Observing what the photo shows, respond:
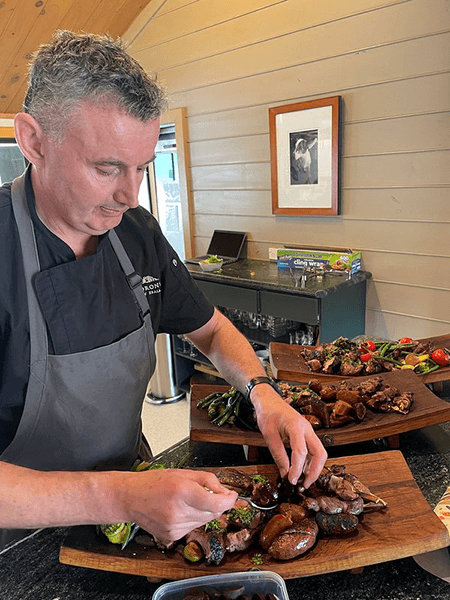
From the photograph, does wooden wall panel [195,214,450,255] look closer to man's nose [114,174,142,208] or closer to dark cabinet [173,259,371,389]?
dark cabinet [173,259,371,389]

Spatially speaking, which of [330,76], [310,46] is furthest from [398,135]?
[310,46]

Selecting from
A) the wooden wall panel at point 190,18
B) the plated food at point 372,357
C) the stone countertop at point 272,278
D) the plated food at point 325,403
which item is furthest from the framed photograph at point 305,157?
the plated food at point 325,403

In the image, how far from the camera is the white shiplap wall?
101 inches

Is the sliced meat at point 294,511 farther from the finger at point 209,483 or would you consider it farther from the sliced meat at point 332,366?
the sliced meat at point 332,366

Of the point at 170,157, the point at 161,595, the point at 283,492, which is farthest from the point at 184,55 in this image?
the point at 161,595

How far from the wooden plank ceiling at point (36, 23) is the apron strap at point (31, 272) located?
2.66 m

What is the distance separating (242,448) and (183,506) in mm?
575

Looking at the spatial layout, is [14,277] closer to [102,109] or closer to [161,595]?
[102,109]

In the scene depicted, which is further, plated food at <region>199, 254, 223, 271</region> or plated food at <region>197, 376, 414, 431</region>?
plated food at <region>199, 254, 223, 271</region>

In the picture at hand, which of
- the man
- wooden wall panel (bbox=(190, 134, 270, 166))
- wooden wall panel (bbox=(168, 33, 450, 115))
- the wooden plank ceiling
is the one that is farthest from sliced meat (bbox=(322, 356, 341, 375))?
the wooden plank ceiling

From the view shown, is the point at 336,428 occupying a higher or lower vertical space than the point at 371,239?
lower

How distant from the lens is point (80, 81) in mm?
896

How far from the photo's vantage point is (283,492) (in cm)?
110

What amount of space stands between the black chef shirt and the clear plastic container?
0.56 meters
